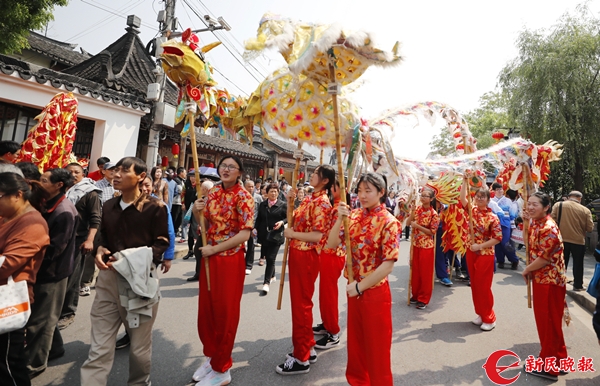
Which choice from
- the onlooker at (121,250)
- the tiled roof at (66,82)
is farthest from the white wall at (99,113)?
the onlooker at (121,250)

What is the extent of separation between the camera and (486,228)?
4734 mm

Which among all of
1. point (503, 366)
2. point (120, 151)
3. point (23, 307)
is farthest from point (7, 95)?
point (503, 366)

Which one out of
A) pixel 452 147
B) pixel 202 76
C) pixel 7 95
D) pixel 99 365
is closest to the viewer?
pixel 99 365

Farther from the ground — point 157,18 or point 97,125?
point 157,18

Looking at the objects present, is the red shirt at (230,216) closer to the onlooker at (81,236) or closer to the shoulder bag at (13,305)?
the shoulder bag at (13,305)

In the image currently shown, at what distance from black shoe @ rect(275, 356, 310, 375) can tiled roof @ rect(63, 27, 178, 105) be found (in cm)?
874

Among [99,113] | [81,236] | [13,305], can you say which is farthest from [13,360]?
[99,113]

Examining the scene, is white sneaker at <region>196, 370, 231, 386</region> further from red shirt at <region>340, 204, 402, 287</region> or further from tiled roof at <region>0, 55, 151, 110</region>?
tiled roof at <region>0, 55, 151, 110</region>

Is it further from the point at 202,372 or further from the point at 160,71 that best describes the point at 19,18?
the point at 202,372

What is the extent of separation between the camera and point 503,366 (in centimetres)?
363

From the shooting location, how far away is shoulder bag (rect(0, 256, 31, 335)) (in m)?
2.11

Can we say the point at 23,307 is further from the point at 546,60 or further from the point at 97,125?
the point at 546,60

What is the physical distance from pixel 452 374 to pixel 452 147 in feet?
10.2

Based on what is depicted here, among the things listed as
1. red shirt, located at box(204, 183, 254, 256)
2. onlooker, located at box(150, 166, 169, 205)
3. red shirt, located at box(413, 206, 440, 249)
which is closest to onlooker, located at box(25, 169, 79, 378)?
red shirt, located at box(204, 183, 254, 256)
